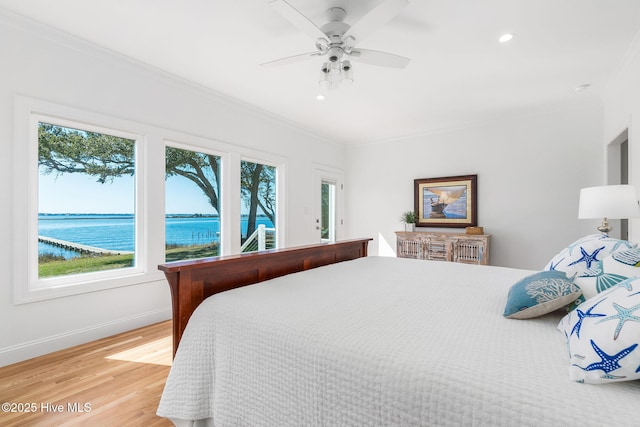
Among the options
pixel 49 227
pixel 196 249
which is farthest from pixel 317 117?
pixel 49 227

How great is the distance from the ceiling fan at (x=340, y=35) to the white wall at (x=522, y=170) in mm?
3025

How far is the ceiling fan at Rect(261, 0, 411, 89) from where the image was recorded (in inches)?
67.1

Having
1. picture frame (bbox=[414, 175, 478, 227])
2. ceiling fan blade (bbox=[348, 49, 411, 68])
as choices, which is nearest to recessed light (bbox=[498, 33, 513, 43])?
ceiling fan blade (bbox=[348, 49, 411, 68])

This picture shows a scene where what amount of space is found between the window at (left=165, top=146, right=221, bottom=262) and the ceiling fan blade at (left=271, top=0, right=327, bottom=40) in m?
2.15

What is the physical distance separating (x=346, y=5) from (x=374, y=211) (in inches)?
157

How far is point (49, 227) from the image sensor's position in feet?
8.23

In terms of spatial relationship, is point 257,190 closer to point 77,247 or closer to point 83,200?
point 83,200

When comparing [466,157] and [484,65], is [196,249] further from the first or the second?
[466,157]

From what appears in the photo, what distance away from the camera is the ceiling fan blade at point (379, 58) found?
6.96 feet

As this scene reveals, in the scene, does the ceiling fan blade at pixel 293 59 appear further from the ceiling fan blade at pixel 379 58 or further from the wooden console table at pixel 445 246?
the wooden console table at pixel 445 246

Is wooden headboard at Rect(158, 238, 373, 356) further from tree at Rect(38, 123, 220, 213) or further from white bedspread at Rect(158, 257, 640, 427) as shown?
tree at Rect(38, 123, 220, 213)

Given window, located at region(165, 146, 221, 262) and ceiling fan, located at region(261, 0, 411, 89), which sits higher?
ceiling fan, located at region(261, 0, 411, 89)

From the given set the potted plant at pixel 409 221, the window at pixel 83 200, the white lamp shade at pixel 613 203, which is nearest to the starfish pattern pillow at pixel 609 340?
the white lamp shade at pixel 613 203

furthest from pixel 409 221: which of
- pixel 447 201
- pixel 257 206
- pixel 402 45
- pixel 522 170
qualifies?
pixel 402 45
